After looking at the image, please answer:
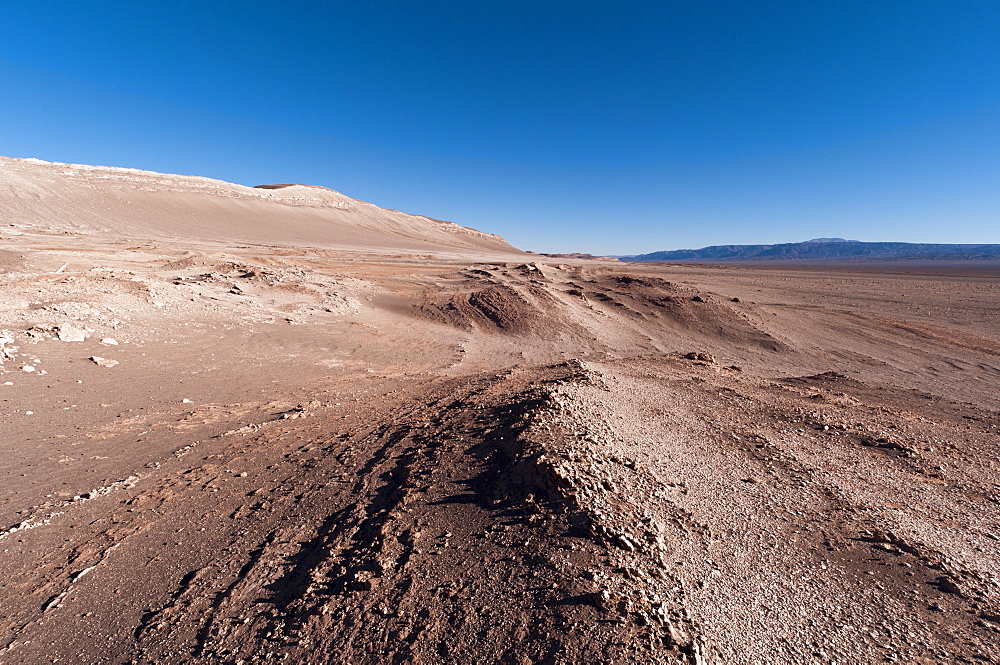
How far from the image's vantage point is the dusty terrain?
255cm

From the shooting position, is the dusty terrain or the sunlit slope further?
the sunlit slope

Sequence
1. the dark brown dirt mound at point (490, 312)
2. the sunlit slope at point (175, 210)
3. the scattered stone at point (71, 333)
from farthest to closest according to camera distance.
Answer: the sunlit slope at point (175, 210) → the dark brown dirt mound at point (490, 312) → the scattered stone at point (71, 333)

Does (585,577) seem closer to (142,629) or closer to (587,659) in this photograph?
(587,659)

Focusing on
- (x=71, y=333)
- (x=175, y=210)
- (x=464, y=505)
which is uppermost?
(x=175, y=210)

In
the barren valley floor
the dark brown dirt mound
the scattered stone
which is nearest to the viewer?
the barren valley floor

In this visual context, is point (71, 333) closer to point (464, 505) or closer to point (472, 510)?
point (464, 505)

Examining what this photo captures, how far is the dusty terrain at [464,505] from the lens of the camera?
8.38 feet

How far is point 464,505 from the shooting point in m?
3.69

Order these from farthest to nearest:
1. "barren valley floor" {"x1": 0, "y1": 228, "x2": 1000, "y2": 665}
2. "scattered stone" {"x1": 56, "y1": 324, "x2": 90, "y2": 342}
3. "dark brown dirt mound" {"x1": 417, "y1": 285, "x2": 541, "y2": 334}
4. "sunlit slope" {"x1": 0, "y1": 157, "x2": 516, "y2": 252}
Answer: "sunlit slope" {"x1": 0, "y1": 157, "x2": 516, "y2": 252}
"dark brown dirt mound" {"x1": 417, "y1": 285, "x2": 541, "y2": 334}
"scattered stone" {"x1": 56, "y1": 324, "x2": 90, "y2": 342}
"barren valley floor" {"x1": 0, "y1": 228, "x2": 1000, "y2": 665}

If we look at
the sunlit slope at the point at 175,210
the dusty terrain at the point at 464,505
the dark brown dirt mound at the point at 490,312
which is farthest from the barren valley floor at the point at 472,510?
the sunlit slope at the point at 175,210

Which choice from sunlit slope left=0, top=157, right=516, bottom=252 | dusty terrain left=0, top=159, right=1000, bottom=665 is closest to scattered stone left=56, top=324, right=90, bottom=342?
dusty terrain left=0, top=159, right=1000, bottom=665

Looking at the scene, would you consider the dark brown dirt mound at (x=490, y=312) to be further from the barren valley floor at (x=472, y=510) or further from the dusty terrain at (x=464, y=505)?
the barren valley floor at (x=472, y=510)

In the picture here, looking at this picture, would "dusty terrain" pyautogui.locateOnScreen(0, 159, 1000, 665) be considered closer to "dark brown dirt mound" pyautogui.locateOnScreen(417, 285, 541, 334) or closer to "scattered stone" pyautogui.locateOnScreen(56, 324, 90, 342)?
"scattered stone" pyautogui.locateOnScreen(56, 324, 90, 342)

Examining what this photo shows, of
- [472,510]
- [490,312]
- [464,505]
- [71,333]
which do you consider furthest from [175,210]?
[472,510]
